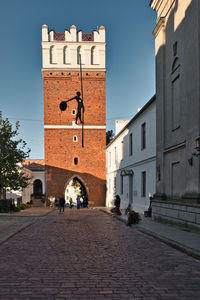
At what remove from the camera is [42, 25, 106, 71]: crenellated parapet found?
124 ft

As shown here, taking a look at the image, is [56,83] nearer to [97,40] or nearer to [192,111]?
[97,40]

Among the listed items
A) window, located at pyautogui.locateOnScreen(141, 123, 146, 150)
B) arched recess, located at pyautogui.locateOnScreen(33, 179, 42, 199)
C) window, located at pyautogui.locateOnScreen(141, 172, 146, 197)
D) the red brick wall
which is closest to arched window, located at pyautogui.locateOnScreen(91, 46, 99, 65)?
the red brick wall

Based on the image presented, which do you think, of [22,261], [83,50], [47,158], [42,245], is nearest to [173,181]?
[42,245]

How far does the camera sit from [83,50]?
38.2m

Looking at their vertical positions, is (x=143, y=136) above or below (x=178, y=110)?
below

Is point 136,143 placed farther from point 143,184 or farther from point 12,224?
point 12,224

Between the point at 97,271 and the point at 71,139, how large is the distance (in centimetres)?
3176

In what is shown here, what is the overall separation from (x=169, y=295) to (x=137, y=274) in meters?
1.26

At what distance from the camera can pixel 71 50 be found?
38.0 m

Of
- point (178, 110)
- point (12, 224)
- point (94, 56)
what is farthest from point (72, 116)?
point (178, 110)

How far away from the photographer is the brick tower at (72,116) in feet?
121

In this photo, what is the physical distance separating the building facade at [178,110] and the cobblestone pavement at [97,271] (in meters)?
3.29

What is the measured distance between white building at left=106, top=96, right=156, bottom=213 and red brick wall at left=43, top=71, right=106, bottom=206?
486 cm

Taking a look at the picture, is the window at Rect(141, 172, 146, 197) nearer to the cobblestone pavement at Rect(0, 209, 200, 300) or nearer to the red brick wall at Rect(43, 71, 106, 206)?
the cobblestone pavement at Rect(0, 209, 200, 300)
